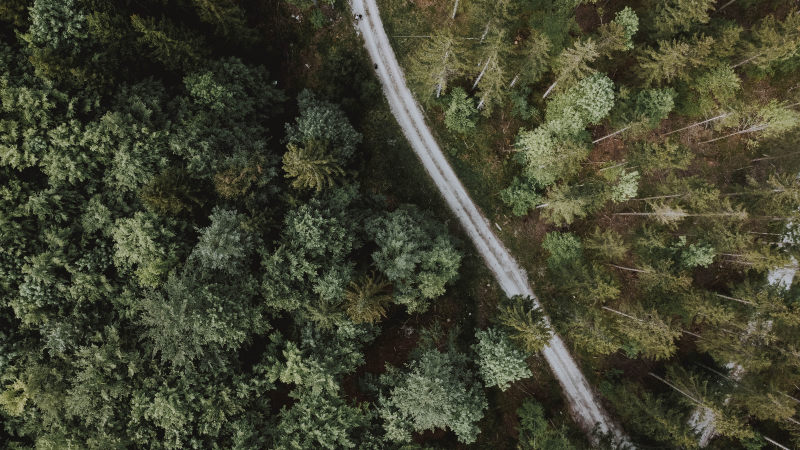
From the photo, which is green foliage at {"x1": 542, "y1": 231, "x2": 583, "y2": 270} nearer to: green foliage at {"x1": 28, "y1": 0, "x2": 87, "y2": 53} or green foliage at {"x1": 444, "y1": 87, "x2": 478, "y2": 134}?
green foliage at {"x1": 444, "y1": 87, "x2": 478, "y2": 134}

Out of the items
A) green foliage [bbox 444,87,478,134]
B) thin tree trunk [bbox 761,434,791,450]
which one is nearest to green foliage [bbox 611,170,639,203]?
green foliage [bbox 444,87,478,134]

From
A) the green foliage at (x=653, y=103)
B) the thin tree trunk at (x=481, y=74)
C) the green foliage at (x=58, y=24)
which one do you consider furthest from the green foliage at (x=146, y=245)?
the green foliage at (x=653, y=103)

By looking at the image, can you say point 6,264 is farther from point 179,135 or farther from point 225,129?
point 225,129

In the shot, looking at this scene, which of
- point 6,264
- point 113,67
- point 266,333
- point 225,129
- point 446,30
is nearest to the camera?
point 6,264

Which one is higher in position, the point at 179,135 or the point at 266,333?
the point at 179,135

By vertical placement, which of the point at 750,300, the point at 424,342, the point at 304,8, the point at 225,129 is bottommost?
the point at 750,300

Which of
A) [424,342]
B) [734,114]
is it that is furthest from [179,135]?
[734,114]
